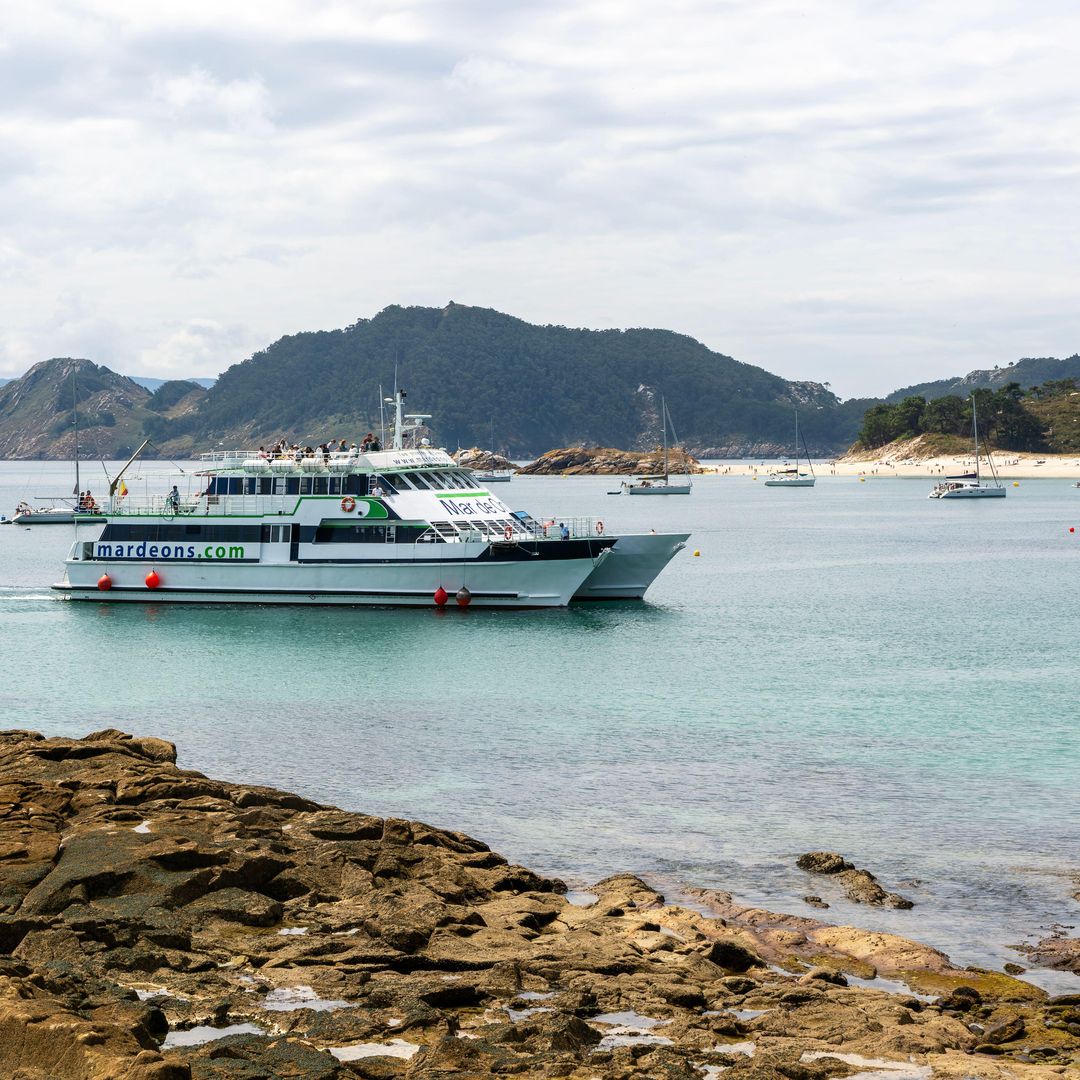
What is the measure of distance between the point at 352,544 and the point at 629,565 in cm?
1005

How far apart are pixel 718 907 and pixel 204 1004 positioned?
7120mm

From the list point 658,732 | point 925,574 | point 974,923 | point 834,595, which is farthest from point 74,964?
point 925,574

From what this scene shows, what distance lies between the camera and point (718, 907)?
17859mm

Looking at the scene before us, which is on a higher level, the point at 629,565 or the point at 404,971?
the point at 629,565

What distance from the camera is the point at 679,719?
103ft

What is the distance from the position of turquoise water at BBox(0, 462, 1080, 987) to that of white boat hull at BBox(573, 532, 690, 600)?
899mm

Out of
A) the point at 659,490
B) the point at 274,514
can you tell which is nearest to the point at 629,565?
the point at 274,514

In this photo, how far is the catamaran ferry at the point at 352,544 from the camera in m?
48.7

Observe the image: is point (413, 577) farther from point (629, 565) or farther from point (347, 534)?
point (629, 565)

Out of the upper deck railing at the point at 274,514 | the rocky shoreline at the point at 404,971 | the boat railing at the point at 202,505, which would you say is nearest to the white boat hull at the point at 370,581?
the upper deck railing at the point at 274,514

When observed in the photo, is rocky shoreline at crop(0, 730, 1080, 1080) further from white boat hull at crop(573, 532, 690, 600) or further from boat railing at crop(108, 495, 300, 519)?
white boat hull at crop(573, 532, 690, 600)

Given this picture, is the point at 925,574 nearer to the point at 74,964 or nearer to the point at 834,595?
the point at 834,595

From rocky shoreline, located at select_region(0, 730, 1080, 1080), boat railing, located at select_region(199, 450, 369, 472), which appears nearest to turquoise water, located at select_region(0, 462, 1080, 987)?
rocky shoreline, located at select_region(0, 730, 1080, 1080)

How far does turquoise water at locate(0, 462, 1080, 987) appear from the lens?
2061 cm
